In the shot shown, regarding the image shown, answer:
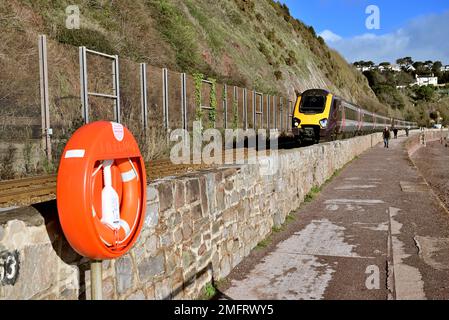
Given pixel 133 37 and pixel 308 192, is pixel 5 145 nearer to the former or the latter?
pixel 308 192

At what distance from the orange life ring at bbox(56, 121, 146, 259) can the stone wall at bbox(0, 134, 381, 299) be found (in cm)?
20

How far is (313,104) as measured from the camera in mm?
20781

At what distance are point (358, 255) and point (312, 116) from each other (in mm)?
15138

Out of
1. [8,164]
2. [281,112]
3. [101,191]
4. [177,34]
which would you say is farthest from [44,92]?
[281,112]

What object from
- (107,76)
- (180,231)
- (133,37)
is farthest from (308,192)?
(133,37)

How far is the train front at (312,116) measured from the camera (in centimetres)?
2022

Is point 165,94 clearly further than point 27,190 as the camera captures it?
Yes

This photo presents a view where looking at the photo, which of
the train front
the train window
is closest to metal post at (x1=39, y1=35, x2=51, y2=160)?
the train front

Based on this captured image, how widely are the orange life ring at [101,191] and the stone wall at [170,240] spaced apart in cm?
20

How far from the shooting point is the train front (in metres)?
20.2

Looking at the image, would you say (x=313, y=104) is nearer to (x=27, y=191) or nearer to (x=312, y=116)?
(x=312, y=116)

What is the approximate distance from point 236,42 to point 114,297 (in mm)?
32495

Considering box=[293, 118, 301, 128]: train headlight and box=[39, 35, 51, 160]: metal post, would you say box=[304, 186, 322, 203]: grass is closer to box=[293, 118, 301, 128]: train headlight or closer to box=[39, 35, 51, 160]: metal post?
box=[39, 35, 51, 160]: metal post
